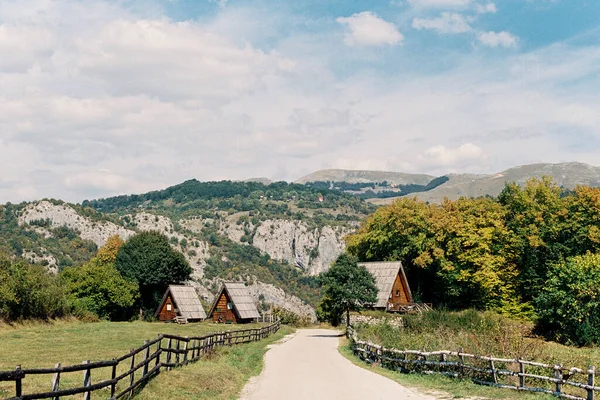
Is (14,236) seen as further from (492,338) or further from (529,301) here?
(492,338)

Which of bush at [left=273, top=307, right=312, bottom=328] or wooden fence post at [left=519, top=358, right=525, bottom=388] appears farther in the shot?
bush at [left=273, top=307, right=312, bottom=328]

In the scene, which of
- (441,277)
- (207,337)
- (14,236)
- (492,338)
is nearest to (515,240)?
(441,277)

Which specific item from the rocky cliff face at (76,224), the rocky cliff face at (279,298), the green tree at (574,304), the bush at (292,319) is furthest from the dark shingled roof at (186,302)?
the rocky cliff face at (279,298)

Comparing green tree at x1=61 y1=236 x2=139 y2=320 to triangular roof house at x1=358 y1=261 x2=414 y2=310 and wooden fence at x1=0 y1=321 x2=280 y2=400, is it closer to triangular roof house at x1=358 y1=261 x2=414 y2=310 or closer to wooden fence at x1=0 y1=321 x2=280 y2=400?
triangular roof house at x1=358 y1=261 x2=414 y2=310

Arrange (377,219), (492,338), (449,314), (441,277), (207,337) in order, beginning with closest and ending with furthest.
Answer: (492,338) → (207,337) → (449,314) → (441,277) → (377,219)

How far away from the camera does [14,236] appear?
11262cm

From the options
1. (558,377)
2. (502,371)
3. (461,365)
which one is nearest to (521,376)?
(502,371)

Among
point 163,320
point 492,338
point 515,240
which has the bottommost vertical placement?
point 163,320

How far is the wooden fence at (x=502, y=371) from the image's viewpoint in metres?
19.4

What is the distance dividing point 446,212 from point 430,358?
45.0 metres

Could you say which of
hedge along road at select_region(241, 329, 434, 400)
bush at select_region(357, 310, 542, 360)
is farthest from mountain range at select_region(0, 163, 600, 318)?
hedge along road at select_region(241, 329, 434, 400)

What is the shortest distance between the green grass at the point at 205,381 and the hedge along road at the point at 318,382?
611 mm

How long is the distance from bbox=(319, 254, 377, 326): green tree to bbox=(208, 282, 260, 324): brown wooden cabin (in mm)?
23810

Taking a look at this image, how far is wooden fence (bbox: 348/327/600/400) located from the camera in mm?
19406
